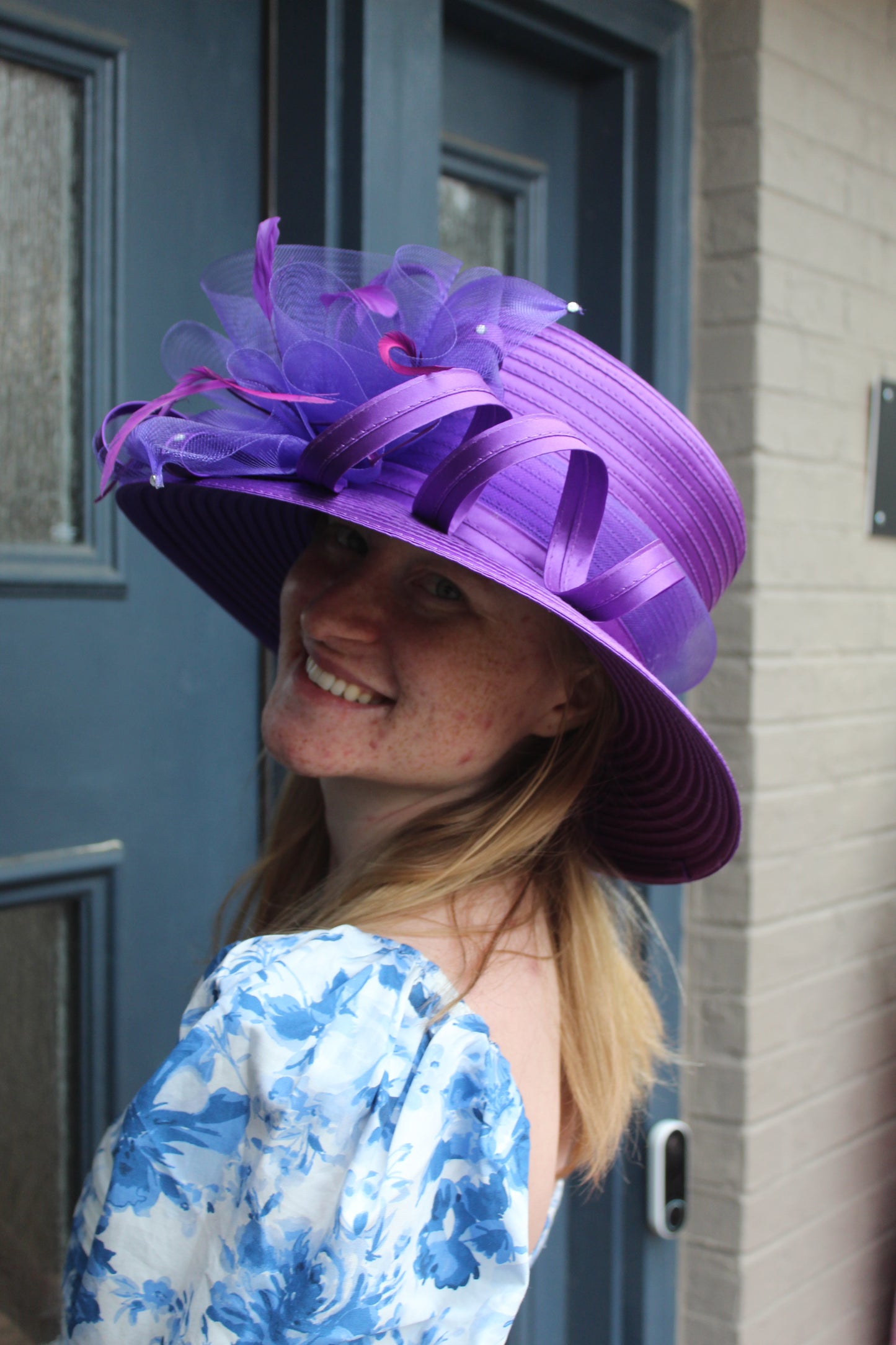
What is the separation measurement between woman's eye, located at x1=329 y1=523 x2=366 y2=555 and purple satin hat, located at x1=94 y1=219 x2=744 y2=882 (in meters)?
0.14

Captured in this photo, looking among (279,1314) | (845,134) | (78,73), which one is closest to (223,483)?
(279,1314)

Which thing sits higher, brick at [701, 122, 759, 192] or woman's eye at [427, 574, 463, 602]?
brick at [701, 122, 759, 192]

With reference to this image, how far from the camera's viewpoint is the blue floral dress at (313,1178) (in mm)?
779

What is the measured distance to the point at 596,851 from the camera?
1264 mm

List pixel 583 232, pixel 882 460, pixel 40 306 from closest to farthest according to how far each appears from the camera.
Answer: pixel 40 306, pixel 583 232, pixel 882 460

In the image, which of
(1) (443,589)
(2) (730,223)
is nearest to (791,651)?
(2) (730,223)

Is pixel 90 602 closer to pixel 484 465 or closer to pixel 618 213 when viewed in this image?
pixel 484 465

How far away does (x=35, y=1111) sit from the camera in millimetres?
1470

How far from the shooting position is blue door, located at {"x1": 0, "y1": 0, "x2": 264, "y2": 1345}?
1.40m

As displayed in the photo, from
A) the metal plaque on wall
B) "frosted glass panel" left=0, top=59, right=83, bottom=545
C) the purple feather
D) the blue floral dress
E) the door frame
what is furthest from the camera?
the metal plaque on wall

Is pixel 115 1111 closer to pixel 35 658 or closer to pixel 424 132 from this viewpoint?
pixel 35 658

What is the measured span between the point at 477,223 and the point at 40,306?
799 mm

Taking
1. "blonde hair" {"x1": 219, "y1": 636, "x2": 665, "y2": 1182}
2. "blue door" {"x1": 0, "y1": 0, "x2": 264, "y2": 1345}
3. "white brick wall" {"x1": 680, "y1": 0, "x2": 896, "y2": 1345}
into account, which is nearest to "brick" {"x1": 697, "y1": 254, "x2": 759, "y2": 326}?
"white brick wall" {"x1": 680, "y1": 0, "x2": 896, "y2": 1345}

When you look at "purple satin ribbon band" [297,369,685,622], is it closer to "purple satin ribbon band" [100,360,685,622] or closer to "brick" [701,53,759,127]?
"purple satin ribbon band" [100,360,685,622]
